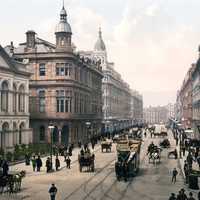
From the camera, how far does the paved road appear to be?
29391mm

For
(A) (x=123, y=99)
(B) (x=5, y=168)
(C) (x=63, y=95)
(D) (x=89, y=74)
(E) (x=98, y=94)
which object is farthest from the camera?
(A) (x=123, y=99)

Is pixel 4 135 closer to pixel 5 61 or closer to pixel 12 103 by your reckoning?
pixel 12 103

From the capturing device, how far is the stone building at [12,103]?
5556cm

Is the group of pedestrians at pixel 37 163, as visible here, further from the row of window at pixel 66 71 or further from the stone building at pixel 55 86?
the row of window at pixel 66 71

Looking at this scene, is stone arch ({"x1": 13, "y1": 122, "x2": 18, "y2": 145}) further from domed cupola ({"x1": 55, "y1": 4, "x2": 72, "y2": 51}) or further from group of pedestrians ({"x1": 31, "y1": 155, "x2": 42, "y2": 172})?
domed cupola ({"x1": 55, "y1": 4, "x2": 72, "y2": 51})

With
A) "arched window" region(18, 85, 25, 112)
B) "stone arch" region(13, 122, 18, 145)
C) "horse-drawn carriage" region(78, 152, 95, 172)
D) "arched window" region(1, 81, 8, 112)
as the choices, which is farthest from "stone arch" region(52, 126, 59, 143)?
"horse-drawn carriage" region(78, 152, 95, 172)

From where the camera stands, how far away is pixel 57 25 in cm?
7800

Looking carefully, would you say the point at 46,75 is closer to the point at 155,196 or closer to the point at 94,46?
the point at 155,196

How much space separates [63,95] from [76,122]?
602 centimetres

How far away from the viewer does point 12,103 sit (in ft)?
190

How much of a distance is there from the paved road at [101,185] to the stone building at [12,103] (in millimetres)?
12248

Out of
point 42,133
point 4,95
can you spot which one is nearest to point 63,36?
point 42,133

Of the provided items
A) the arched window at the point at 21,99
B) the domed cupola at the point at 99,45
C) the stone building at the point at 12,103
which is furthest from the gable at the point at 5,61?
the domed cupola at the point at 99,45

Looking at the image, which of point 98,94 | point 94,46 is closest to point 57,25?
point 98,94
